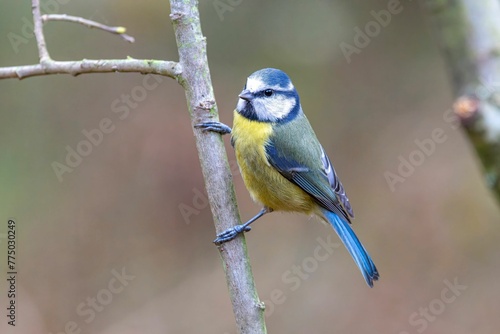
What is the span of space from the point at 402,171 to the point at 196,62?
4.17m

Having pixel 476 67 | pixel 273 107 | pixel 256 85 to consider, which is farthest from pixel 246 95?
pixel 476 67

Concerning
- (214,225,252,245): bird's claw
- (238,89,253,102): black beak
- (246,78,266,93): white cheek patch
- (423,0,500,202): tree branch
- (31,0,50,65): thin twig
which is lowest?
(423,0,500,202): tree branch

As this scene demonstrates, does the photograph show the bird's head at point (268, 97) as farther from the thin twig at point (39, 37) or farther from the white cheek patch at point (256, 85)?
the thin twig at point (39, 37)

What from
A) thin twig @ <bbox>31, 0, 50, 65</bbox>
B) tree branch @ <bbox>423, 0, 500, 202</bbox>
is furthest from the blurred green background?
tree branch @ <bbox>423, 0, 500, 202</bbox>

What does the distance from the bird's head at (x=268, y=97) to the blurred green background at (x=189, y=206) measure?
2328 millimetres

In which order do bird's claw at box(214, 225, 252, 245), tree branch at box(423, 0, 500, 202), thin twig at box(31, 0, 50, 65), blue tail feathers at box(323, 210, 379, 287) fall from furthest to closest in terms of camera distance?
blue tail feathers at box(323, 210, 379, 287)
thin twig at box(31, 0, 50, 65)
bird's claw at box(214, 225, 252, 245)
tree branch at box(423, 0, 500, 202)

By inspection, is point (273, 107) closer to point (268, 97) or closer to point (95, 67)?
point (268, 97)

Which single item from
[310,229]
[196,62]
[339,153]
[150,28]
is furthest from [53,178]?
[196,62]

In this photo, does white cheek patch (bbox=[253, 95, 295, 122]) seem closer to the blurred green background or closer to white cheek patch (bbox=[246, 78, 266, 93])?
white cheek patch (bbox=[246, 78, 266, 93])

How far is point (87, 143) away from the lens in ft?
18.2

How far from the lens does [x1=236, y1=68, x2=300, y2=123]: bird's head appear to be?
112 inches

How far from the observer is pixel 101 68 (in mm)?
2123

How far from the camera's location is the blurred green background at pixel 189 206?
17.1ft

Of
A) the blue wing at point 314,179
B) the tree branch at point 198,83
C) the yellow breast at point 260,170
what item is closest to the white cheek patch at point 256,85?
the yellow breast at point 260,170
